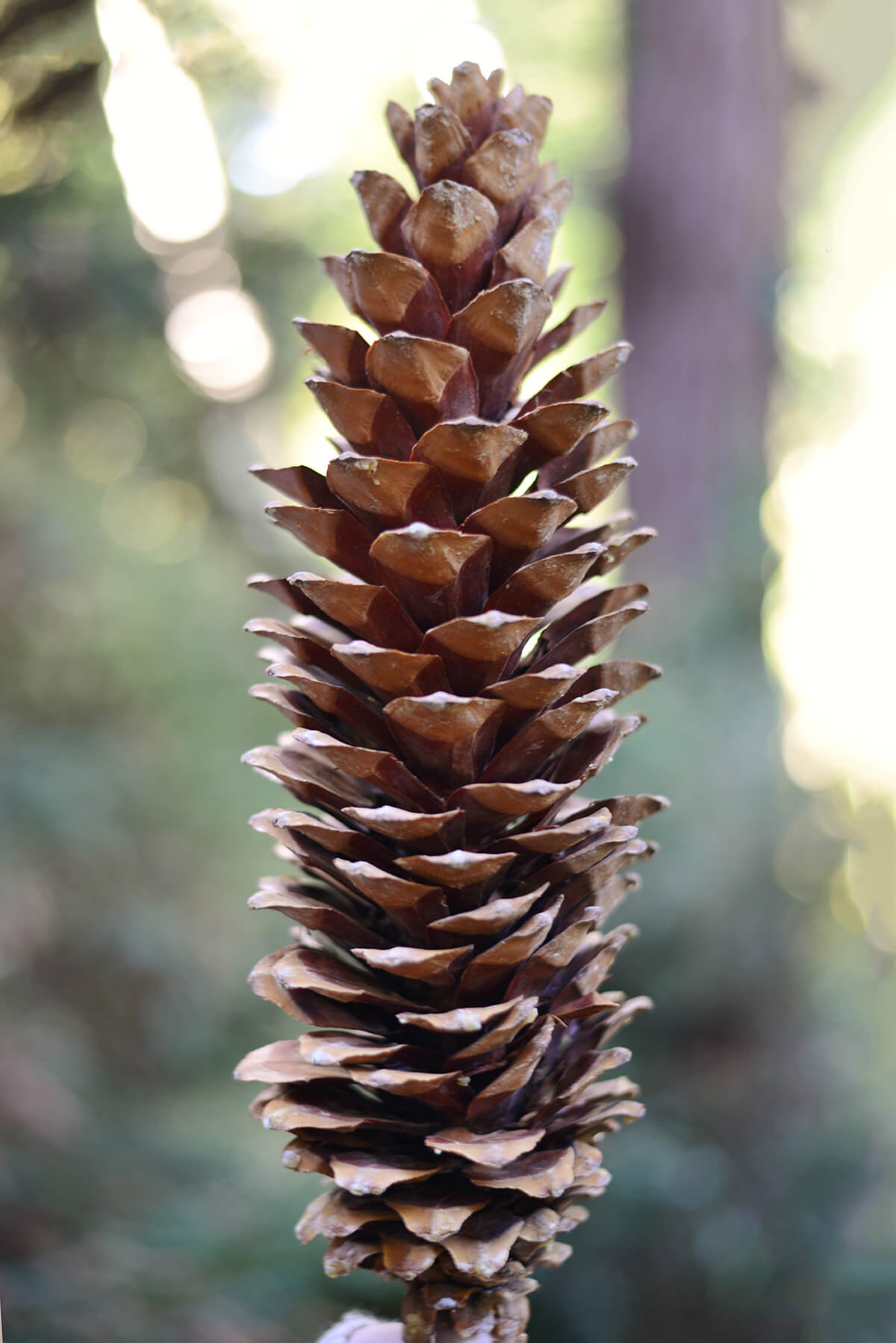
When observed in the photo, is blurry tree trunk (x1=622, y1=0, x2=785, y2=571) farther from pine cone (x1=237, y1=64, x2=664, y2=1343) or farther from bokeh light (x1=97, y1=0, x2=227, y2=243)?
pine cone (x1=237, y1=64, x2=664, y2=1343)

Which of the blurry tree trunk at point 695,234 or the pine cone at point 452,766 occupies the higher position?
the blurry tree trunk at point 695,234

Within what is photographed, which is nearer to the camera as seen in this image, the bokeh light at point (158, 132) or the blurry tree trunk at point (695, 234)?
the bokeh light at point (158, 132)

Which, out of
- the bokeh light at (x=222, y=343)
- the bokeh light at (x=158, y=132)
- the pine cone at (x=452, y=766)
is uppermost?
the bokeh light at (x=222, y=343)

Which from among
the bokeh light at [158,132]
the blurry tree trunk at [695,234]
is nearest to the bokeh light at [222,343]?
the bokeh light at [158,132]

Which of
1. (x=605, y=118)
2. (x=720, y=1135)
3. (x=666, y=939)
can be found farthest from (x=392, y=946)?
(x=605, y=118)

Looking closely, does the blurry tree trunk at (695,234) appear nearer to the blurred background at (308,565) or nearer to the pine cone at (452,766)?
the blurred background at (308,565)

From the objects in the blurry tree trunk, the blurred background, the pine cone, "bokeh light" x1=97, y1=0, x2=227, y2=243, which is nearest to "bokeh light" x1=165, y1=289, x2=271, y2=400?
the blurred background

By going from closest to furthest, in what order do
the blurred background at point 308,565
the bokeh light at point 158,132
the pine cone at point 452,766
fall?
1. the pine cone at point 452,766
2. the bokeh light at point 158,132
3. the blurred background at point 308,565
